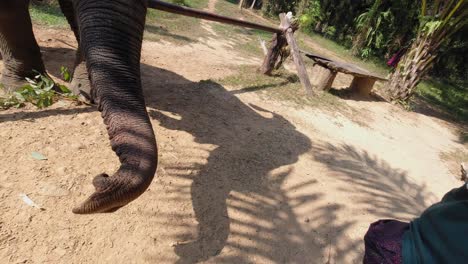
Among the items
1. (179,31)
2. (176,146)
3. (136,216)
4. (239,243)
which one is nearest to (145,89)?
(176,146)

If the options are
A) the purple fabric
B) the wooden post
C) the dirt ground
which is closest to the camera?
the purple fabric

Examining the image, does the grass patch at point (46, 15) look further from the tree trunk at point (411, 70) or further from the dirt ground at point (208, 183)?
the tree trunk at point (411, 70)

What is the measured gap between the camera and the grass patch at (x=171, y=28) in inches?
308

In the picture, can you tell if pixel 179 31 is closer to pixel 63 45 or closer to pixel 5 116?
pixel 63 45

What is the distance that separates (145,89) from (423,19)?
7.05 meters

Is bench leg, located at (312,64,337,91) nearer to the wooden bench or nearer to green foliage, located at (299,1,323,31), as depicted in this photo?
the wooden bench

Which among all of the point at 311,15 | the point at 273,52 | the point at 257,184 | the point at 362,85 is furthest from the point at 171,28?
the point at 311,15

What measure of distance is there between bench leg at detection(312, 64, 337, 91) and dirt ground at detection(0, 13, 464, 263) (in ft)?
A: 6.72

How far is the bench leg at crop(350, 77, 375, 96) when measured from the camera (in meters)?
7.99

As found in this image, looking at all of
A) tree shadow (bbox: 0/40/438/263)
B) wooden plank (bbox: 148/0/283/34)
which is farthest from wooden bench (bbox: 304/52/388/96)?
tree shadow (bbox: 0/40/438/263)

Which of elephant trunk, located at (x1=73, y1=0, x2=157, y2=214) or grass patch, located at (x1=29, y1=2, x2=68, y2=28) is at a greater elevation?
elephant trunk, located at (x1=73, y1=0, x2=157, y2=214)

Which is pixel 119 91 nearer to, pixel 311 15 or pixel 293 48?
pixel 293 48

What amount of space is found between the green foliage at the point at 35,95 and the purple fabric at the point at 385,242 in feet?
A: 10.2

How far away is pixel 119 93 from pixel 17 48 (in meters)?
2.45
